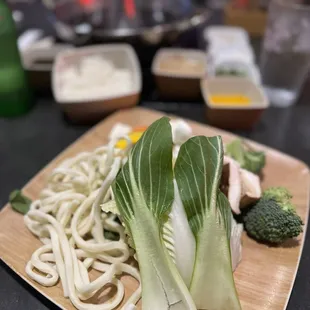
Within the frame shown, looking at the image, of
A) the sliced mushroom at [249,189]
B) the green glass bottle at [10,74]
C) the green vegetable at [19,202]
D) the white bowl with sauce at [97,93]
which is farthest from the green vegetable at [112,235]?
the green glass bottle at [10,74]

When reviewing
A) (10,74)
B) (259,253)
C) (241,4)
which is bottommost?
(259,253)

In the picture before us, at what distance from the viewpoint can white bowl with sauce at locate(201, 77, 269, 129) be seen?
2.09 m

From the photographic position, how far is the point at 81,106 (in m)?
2.12

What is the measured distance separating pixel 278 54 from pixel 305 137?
20.4 inches

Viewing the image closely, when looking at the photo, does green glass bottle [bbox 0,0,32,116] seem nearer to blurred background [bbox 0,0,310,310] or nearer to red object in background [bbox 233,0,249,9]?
blurred background [bbox 0,0,310,310]

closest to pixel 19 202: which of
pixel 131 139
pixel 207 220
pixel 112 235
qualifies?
pixel 112 235

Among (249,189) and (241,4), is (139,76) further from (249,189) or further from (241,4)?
(241,4)

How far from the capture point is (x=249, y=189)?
150 cm

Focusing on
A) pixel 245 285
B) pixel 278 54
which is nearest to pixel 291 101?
pixel 278 54

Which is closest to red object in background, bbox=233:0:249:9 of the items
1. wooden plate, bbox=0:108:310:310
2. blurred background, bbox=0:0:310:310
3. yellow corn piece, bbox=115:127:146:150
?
blurred background, bbox=0:0:310:310

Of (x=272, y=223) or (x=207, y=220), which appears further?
(x=272, y=223)

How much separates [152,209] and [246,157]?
25.6 inches

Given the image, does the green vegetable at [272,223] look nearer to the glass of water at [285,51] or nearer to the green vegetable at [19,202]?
the green vegetable at [19,202]

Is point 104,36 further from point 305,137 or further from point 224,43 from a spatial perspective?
point 305,137
